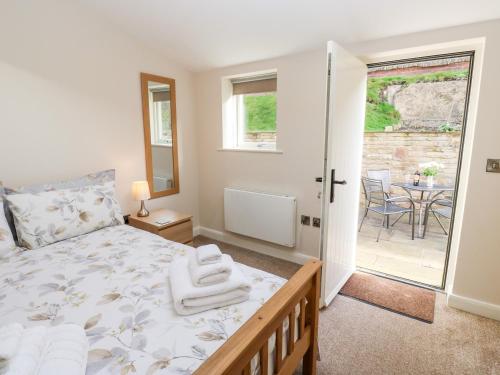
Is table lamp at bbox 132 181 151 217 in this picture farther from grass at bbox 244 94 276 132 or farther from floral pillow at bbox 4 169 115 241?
grass at bbox 244 94 276 132

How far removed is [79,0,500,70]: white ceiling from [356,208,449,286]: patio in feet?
6.93

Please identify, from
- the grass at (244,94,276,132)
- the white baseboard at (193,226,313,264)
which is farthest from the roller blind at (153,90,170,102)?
the white baseboard at (193,226,313,264)

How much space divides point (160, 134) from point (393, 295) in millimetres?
2689

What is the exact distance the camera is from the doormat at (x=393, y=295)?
2.22 m

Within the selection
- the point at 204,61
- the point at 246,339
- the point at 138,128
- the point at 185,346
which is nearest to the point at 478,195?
the point at 246,339

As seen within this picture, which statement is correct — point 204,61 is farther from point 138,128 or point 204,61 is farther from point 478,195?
point 478,195

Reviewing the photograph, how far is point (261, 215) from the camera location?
306 cm

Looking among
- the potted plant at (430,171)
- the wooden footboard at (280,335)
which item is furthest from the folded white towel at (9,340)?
the potted plant at (430,171)

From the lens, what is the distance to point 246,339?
3.01 feet

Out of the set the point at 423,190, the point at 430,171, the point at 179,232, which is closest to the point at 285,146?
the point at 179,232

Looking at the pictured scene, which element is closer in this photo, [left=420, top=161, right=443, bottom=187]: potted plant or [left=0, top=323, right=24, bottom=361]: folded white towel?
[left=0, top=323, right=24, bottom=361]: folded white towel

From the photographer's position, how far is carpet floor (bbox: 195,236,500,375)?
170 cm

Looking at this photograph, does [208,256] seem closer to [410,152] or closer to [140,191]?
[140,191]

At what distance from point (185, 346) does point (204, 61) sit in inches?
110
